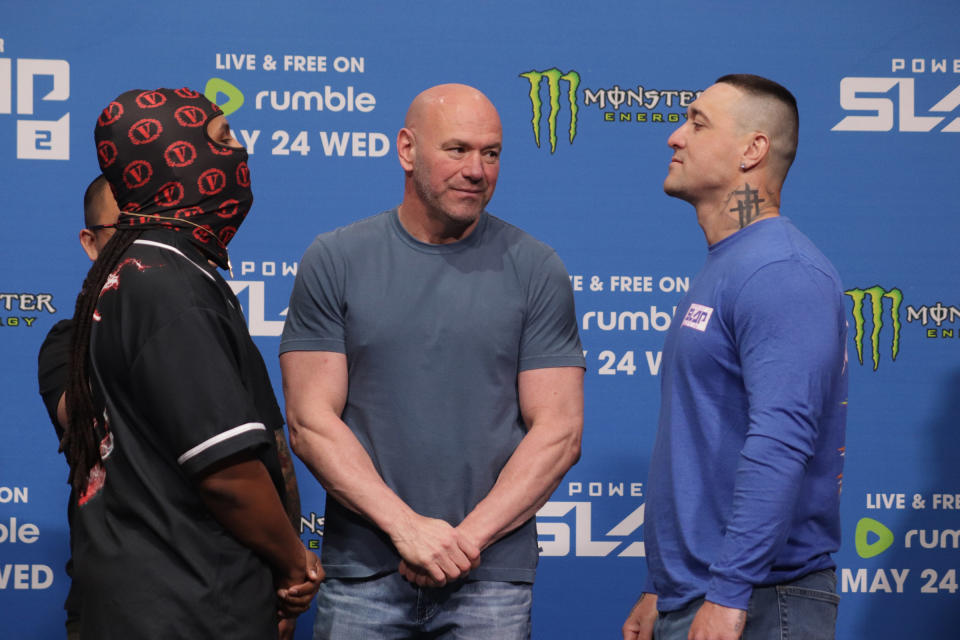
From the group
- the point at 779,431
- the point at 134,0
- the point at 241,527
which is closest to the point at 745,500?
the point at 779,431

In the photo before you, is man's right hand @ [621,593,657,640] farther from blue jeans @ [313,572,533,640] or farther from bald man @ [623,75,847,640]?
blue jeans @ [313,572,533,640]

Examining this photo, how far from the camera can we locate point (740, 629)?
4.99 feet

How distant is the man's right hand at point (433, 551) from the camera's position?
181 centimetres

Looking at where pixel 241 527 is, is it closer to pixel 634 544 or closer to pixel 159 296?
pixel 159 296

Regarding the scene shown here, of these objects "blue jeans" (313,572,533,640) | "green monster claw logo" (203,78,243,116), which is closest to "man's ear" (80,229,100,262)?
"green monster claw logo" (203,78,243,116)

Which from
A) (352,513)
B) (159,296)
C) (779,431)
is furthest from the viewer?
(352,513)

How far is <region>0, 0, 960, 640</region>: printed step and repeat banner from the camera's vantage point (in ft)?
9.31

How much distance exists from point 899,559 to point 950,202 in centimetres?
111

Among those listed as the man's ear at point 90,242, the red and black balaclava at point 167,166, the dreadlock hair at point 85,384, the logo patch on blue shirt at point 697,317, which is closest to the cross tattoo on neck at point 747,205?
the logo patch on blue shirt at point 697,317

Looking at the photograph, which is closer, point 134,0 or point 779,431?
point 779,431

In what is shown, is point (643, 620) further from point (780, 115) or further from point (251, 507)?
point (780, 115)

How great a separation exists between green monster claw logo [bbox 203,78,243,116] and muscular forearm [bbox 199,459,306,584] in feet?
5.60

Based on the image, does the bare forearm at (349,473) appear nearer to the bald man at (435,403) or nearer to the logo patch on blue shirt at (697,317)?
the bald man at (435,403)

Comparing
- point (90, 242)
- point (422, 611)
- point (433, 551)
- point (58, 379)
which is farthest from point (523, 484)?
point (90, 242)
